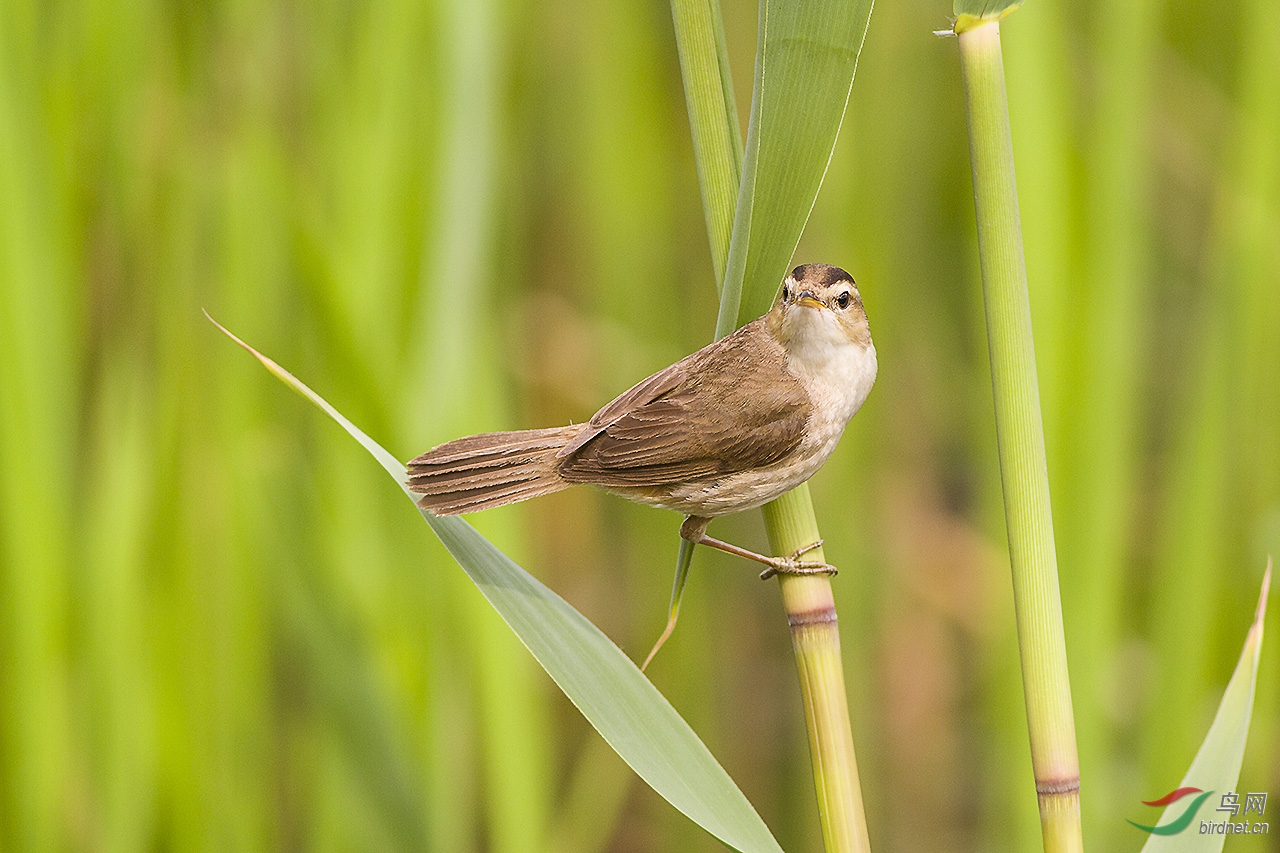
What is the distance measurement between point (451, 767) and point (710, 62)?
4.94 feet

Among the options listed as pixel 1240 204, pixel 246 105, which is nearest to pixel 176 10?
pixel 246 105

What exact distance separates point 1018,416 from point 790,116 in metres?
0.35

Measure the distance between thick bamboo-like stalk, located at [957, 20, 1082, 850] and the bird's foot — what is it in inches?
7.6

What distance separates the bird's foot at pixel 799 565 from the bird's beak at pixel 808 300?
38 centimetres

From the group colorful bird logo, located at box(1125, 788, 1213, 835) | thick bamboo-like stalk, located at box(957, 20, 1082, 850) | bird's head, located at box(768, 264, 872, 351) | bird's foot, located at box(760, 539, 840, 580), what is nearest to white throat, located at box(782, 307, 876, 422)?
bird's head, located at box(768, 264, 872, 351)

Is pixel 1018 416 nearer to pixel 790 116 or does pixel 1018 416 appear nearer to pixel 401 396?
pixel 790 116

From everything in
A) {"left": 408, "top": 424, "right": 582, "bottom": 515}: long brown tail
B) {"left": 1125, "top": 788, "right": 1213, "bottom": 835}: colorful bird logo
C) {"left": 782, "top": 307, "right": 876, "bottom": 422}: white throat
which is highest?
{"left": 782, "top": 307, "right": 876, "bottom": 422}: white throat

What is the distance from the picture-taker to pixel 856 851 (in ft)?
3.28

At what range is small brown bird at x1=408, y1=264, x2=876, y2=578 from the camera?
1.31 meters

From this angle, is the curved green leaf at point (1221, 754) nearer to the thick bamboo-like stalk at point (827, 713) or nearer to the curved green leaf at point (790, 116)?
the thick bamboo-like stalk at point (827, 713)

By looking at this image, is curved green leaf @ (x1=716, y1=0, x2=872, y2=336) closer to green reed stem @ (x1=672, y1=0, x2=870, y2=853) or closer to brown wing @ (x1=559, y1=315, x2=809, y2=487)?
green reed stem @ (x1=672, y1=0, x2=870, y2=853)

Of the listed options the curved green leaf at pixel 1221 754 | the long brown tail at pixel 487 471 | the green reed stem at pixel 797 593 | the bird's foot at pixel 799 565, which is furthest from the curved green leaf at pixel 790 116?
the curved green leaf at pixel 1221 754

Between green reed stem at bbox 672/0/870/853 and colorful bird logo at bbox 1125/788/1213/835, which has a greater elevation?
green reed stem at bbox 672/0/870/853

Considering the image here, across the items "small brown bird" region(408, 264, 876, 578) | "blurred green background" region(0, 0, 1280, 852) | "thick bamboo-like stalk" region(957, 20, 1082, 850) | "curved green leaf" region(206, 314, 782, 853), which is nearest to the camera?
"thick bamboo-like stalk" region(957, 20, 1082, 850)
